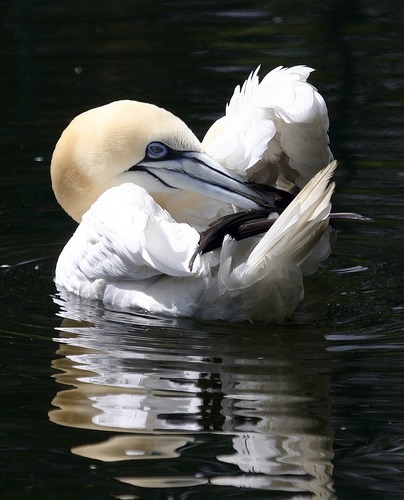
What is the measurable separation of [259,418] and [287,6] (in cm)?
816

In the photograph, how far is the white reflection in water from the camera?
14.8 ft

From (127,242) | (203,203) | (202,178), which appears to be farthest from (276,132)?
(127,242)

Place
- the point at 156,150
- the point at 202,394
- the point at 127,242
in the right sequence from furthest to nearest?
the point at 156,150 < the point at 127,242 < the point at 202,394

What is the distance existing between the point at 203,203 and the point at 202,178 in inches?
9.4

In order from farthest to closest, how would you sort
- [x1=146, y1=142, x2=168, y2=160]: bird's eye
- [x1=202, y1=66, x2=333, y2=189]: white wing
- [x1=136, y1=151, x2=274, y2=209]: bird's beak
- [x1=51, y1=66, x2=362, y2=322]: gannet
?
[x1=146, y1=142, x2=168, y2=160]: bird's eye → [x1=136, y1=151, x2=274, y2=209]: bird's beak → [x1=202, y1=66, x2=333, y2=189]: white wing → [x1=51, y1=66, x2=362, y2=322]: gannet

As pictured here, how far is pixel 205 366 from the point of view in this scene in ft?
17.9

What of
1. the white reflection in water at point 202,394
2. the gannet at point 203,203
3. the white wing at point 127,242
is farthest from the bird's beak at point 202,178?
the white reflection in water at point 202,394

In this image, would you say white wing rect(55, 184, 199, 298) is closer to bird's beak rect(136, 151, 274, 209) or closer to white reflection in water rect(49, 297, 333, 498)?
white reflection in water rect(49, 297, 333, 498)

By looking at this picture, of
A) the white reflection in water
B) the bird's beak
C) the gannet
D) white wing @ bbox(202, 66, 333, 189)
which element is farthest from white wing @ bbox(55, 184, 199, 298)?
white wing @ bbox(202, 66, 333, 189)

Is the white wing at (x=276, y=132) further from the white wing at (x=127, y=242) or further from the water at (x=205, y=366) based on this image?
the water at (x=205, y=366)

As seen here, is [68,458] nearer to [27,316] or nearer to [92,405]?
[92,405]

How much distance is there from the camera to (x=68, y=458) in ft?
15.1

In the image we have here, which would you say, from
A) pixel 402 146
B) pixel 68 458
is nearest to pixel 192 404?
pixel 68 458

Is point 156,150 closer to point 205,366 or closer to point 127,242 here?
point 127,242
